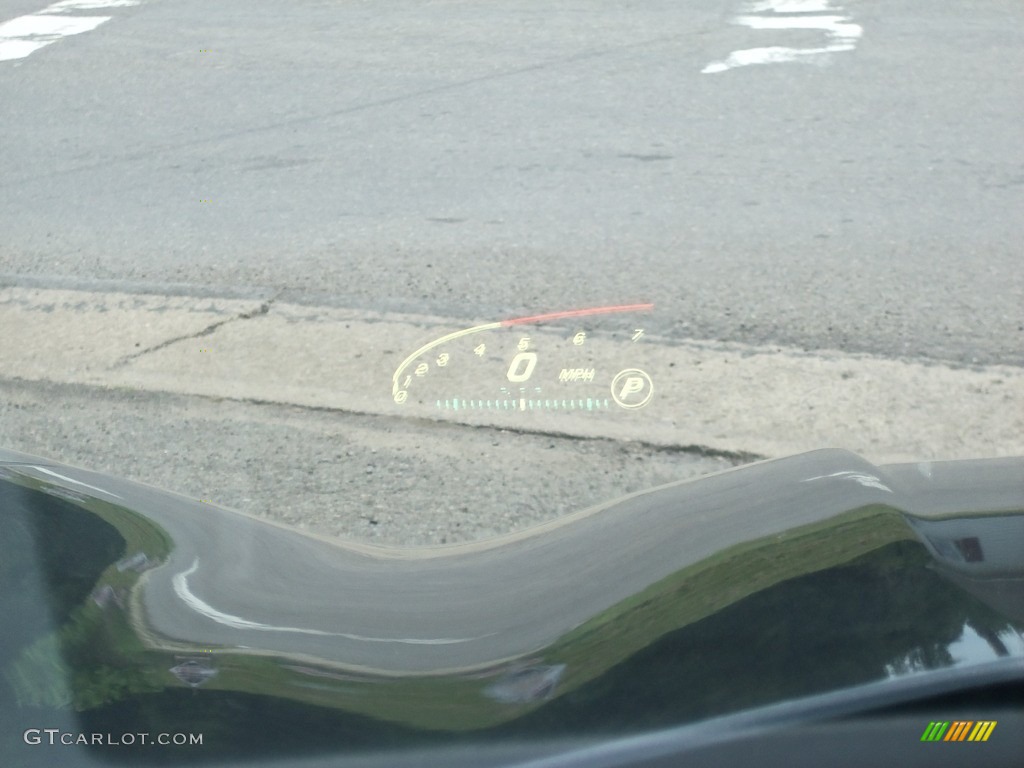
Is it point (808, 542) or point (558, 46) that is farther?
point (558, 46)

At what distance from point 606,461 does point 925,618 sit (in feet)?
8.55

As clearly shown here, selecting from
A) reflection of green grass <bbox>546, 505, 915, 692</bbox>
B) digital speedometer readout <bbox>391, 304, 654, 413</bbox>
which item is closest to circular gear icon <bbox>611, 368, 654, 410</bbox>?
digital speedometer readout <bbox>391, 304, 654, 413</bbox>

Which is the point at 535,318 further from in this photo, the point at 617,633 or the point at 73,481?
the point at 617,633

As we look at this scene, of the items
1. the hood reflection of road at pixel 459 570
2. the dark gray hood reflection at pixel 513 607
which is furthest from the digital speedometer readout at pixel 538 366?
the dark gray hood reflection at pixel 513 607

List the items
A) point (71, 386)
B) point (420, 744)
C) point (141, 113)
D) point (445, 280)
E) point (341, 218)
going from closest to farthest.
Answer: point (420, 744)
point (71, 386)
point (445, 280)
point (341, 218)
point (141, 113)

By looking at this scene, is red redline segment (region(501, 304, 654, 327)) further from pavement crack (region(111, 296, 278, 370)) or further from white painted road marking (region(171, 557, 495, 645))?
white painted road marking (region(171, 557, 495, 645))

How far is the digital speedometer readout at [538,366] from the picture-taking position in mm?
4652

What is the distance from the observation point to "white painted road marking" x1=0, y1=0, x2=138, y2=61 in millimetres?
10906

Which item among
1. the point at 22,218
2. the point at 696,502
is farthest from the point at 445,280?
the point at 696,502

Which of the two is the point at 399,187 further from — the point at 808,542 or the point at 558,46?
the point at 808,542

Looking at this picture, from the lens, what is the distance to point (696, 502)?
234cm

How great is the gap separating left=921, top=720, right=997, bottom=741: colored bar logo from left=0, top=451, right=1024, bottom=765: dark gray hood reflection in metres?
0.08

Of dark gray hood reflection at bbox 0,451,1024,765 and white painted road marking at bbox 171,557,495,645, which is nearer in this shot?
dark gray hood reflection at bbox 0,451,1024,765

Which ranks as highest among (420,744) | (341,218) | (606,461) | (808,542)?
(420,744)
